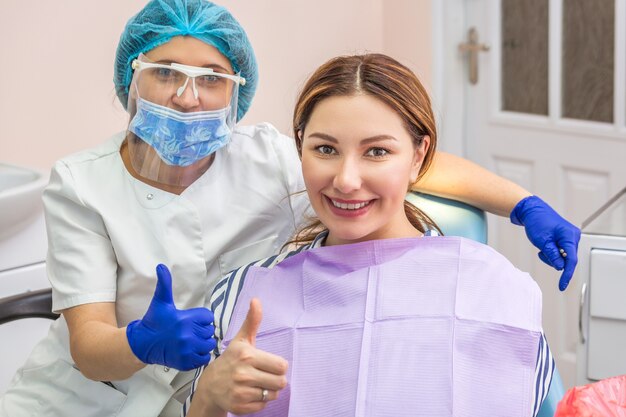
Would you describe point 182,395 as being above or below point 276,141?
below

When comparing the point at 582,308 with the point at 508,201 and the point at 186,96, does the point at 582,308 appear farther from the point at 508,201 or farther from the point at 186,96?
the point at 186,96

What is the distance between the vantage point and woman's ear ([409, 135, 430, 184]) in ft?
Answer: 4.80

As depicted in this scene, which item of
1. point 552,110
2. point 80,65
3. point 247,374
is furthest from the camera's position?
point 552,110

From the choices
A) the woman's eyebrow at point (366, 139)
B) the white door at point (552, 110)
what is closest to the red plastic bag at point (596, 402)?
the woman's eyebrow at point (366, 139)

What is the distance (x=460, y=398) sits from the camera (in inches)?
51.4

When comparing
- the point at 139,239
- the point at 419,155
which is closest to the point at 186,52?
the point at 139,239

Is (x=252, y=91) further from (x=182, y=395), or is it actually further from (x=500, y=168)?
(x=500, y=168)

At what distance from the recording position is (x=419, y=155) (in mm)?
1475

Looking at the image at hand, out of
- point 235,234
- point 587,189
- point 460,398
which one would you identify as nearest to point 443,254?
point 460,398

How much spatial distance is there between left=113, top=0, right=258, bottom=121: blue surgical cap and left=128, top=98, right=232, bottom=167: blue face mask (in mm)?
92

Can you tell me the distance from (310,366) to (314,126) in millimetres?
342

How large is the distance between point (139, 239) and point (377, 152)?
467 millimetres


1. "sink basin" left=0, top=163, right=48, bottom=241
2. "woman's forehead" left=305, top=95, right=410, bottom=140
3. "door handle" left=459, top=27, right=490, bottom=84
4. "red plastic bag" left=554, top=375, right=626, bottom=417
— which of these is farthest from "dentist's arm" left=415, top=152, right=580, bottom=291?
"door handle" left=459, top=27, right=490, bottom=84

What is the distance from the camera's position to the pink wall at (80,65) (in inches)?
96.3
